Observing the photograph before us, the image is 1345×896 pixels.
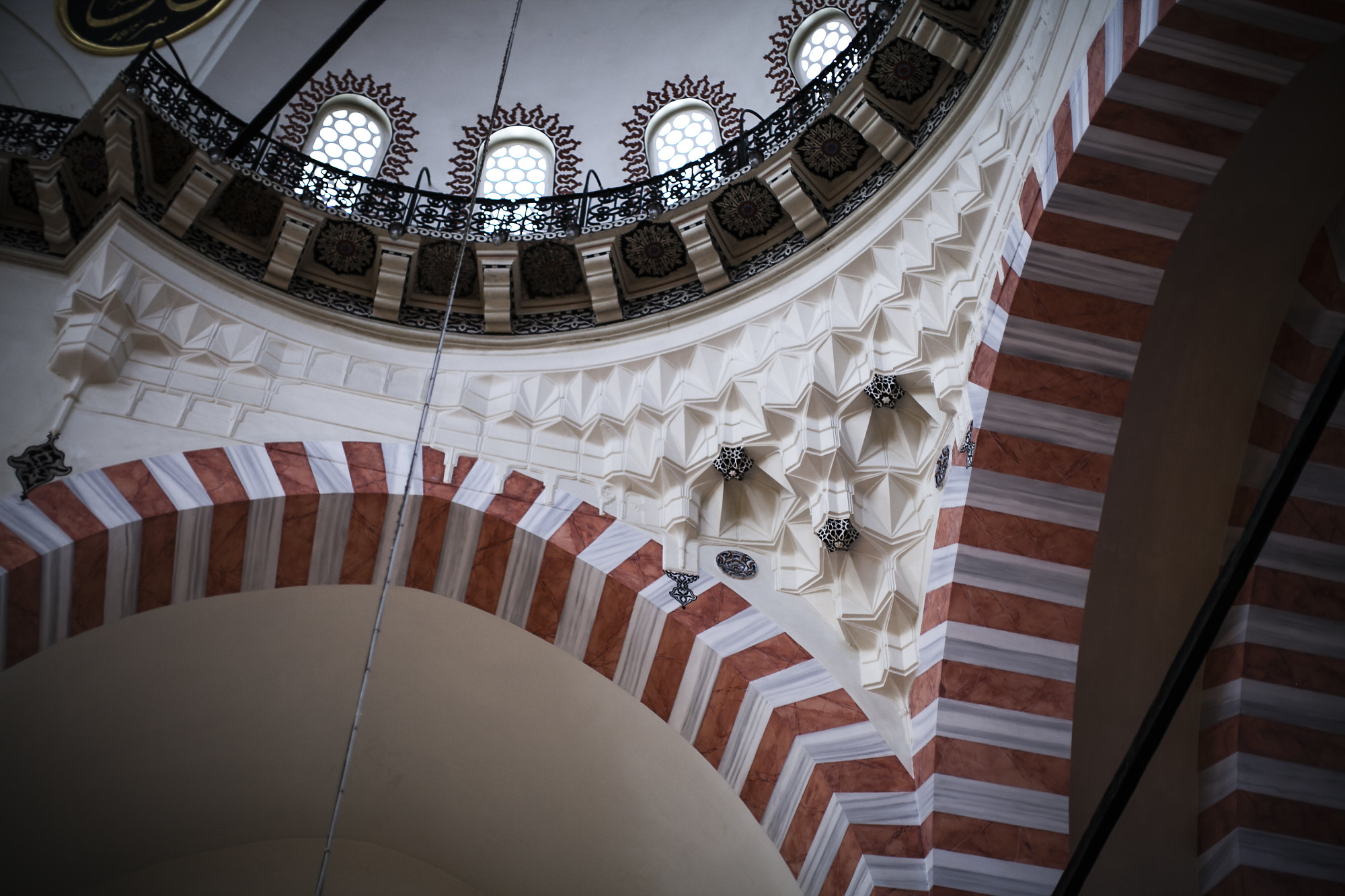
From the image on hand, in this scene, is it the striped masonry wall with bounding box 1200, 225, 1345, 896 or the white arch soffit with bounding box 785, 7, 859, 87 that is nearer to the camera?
the striped masonry wall with bounding box 1200, 225, 1345, 896

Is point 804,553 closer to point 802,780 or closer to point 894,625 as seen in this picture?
point 894,625

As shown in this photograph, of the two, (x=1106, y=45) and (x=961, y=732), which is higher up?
(x=1106, y=45)

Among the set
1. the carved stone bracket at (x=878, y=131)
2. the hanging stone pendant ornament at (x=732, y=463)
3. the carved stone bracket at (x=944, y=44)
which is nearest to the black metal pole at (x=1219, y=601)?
the hanging stone pendant ornament at (x=732, y=463)

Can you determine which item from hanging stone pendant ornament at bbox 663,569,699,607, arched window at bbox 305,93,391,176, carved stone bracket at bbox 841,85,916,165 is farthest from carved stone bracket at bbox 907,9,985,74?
arched window at bbox 305,93,391,176

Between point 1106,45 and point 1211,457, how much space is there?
2171 millimetres

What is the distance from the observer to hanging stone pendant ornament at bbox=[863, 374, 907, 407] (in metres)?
6.05

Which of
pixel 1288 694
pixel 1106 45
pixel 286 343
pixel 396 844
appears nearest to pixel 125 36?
pixel 286 343

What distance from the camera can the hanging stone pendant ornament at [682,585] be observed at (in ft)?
19.3

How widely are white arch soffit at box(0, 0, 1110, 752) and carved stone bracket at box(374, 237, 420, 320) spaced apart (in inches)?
5.8

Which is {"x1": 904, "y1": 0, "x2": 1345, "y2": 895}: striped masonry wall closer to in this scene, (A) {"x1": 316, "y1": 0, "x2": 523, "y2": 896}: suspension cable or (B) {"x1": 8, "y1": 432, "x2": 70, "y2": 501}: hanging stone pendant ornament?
(A) {"x1": 316, "y1": 0, "x2": 523, "y2": 896}: suspension cable

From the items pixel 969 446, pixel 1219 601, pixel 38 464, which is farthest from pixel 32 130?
pixel 1219 601

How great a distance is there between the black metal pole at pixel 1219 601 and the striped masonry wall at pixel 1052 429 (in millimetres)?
2000

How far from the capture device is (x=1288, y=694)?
5.41 metres

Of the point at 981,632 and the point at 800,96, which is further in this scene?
the point at 800,96
